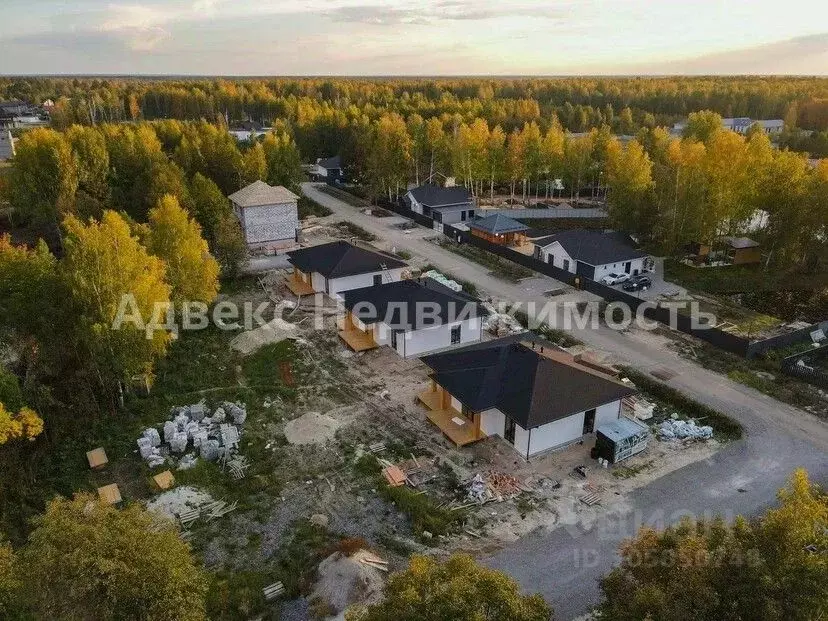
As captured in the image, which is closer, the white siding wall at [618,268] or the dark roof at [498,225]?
the white siding wall at [618,268]

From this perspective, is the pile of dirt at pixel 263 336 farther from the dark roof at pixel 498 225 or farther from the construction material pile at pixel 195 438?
the dark roof at pixel 498 225

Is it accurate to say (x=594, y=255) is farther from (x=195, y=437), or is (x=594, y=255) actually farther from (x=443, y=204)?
(x=195, y=437)

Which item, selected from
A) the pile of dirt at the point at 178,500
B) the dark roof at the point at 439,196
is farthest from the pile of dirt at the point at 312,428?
the dark roof at the point at 439,196

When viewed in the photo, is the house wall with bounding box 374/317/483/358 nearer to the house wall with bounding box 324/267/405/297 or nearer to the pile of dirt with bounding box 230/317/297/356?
the pile of dirt with bounding box 230/317/297/356


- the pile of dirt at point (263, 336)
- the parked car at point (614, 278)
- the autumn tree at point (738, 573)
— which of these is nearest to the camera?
the autumn tree at point (738, 573)

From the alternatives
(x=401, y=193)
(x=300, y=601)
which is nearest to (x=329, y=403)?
(x=300, y=601)

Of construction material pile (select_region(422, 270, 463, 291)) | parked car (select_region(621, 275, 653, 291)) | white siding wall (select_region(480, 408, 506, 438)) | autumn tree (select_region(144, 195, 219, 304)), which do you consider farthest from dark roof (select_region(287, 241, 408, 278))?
white siding wall (select_region(480, 408, 506, 438))

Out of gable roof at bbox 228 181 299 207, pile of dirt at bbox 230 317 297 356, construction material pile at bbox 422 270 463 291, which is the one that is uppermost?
gable roof at bbox 228 181 299 207
